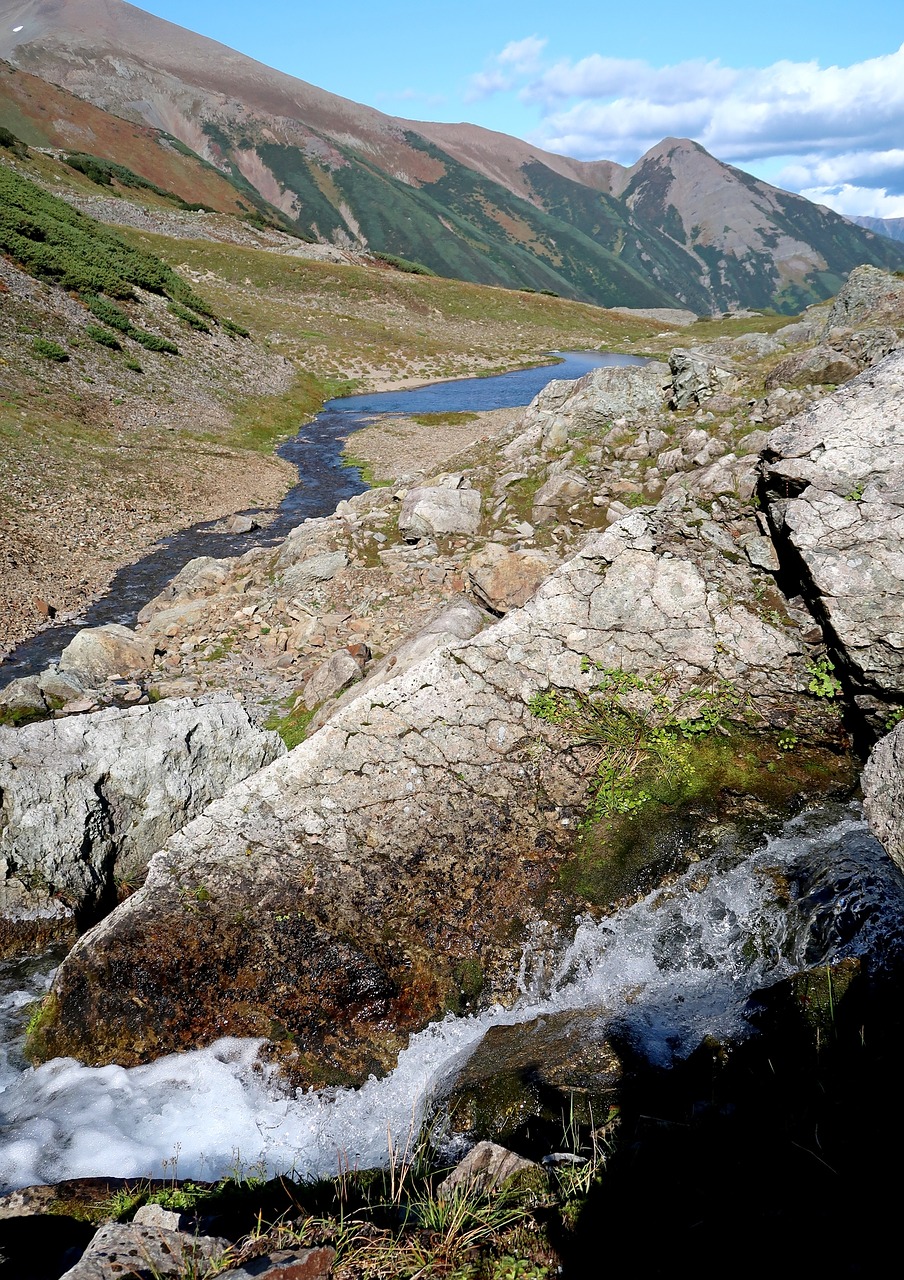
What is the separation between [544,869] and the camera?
7230 mm

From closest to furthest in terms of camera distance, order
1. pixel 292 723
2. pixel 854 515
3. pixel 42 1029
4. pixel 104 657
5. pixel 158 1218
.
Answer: pixel 158 1218, pixel 42 1029, pixel 854 515, pixel 292 723, pixel 104 657

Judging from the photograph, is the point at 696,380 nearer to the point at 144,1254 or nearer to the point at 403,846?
the point at 403,846

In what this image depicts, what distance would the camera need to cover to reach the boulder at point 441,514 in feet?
47.2

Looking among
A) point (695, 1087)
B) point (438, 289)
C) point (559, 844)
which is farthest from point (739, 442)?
point (438, 289)

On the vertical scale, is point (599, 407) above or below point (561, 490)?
above

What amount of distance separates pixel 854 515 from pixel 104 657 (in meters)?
13.9

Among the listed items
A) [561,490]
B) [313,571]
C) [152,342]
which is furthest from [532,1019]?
[152,342]

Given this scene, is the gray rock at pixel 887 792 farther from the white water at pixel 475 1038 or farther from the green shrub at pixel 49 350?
the green shrub at pixel 49 350

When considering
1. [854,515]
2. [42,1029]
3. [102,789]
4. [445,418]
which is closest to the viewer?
[42,1029]

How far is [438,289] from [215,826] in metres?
97.0

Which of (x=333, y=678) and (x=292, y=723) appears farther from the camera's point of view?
(x=333, y=678)

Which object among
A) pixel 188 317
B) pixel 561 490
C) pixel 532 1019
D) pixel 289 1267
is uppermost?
pixel 188 317

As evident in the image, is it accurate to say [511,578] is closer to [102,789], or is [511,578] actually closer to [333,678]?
[333,678]

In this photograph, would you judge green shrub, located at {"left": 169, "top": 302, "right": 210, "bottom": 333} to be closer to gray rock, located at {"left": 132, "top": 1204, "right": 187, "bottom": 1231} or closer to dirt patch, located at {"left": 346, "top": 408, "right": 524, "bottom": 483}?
dirt patch, located at {"left": 346, "top": 408, "right": 524, "bottom": 483}
